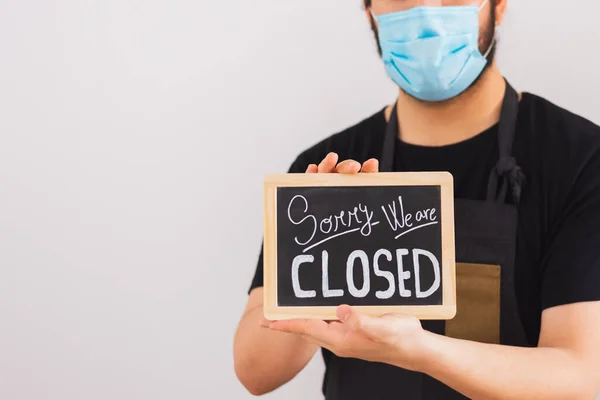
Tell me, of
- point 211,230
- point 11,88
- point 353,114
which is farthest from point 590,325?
point 11,88

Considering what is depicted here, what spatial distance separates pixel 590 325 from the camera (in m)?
1.12

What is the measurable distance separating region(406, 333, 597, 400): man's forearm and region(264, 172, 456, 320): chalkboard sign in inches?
4.0

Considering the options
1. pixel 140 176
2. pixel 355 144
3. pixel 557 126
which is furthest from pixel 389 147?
pixel 140 176

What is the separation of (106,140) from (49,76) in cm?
23

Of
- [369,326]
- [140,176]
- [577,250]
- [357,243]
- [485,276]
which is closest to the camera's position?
[369,326]

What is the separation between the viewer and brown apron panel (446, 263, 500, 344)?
49.9 inches

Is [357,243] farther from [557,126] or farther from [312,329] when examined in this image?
[557,126]

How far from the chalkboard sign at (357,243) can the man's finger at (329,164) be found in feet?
0.05

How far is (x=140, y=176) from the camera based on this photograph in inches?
68.4

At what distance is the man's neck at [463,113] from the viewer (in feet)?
4.41

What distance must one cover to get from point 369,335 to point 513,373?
0.30 meters

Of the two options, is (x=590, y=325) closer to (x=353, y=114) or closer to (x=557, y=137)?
(x=557, y=137)

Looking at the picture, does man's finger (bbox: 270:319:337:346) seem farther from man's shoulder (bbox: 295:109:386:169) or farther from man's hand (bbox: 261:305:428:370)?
man's shoulder (bbox: 295:109:386:169)

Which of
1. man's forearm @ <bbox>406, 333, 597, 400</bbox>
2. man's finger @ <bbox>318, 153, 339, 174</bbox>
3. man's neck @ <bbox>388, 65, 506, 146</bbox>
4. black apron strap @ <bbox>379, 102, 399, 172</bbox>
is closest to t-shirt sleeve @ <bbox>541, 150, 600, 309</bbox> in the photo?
man's forearm @ <bbox>406, 333, 597, 400</bbox>
